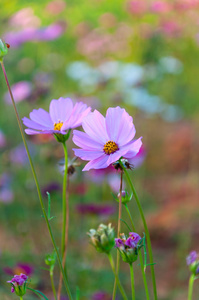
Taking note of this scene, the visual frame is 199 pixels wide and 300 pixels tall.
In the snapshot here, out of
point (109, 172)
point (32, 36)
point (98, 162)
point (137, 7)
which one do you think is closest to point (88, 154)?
point (98, 162)

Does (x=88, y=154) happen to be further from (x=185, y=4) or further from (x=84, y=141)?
(x=185, y=4)

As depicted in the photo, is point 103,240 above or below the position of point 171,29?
below

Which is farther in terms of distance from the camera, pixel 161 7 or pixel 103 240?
pixel 161 7

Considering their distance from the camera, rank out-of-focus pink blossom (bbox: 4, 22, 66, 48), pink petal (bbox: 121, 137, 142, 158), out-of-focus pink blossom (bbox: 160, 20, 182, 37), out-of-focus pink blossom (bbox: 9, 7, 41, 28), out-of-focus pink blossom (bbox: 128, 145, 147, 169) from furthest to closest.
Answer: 1. out-of-focus pink blossom (bbox: 9, 7, 41, 28)
2. out-of-focus pink blossom (bbox: 160, 20, 182, 37)
3. out-of-focus pink blossom (bbox: 4, 22, 66, 48)
4. out-of-focus pink blossom (bbox: 128, 145, 147, 169)
5. pink petal (bbox: 121, 137, 142, 158)

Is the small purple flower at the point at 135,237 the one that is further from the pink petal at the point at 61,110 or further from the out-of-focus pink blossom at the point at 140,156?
the out-of-focus pink blossom at the point at 140,156

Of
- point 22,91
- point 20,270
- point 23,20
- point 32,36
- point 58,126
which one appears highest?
point 23,20

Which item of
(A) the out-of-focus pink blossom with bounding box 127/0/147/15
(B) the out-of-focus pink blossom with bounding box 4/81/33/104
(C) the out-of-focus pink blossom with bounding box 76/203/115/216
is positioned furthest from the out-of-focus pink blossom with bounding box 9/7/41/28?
(C) the out-of-focus pink blossom with bounding box 76/203/115/216

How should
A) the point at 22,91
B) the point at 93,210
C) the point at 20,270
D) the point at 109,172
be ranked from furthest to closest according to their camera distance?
the point at 22,91 → the point at 109,172 → the point at 93,210 → the point at 20,270

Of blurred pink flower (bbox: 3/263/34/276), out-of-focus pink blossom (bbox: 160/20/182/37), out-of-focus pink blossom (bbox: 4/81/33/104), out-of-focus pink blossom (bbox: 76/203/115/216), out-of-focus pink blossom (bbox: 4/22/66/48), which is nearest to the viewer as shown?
blurred pink flower (bbox: 3/263/34/276)

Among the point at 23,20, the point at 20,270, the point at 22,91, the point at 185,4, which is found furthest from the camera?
the point at 23,20

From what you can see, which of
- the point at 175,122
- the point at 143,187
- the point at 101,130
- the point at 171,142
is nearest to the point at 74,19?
the point at 175,122

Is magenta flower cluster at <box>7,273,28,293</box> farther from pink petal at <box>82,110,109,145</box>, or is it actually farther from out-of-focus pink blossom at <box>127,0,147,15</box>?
out-of-focus pink blossom at <box>127,0,147,15</box>
